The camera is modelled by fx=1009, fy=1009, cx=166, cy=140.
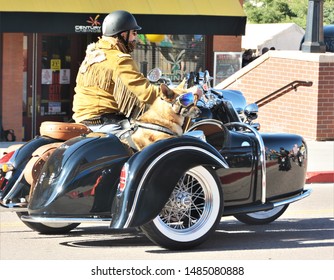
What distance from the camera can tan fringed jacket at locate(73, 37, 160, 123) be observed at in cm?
875

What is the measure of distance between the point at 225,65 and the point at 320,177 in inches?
324

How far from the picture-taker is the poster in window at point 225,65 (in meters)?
22.2

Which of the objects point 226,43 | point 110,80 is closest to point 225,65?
point 226,43

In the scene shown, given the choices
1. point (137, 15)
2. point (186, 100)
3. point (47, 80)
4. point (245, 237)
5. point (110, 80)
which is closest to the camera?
point (186, 100)

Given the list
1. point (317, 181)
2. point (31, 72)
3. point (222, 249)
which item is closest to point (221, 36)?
point (31, 72)

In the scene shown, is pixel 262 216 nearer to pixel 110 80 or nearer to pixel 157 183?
pixel 157 183

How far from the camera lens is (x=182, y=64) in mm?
21953

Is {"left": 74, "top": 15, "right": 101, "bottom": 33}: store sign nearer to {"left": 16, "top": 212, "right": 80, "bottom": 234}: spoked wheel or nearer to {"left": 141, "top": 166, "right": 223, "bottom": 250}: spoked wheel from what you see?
{"left": 16, "top": 212, "right": 80, "bottom": 234}: spoked wheel

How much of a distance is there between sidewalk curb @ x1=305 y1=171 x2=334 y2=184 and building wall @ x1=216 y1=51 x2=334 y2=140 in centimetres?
466

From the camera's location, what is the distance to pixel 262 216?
9969mm

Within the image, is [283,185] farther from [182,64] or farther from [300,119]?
[182,64]

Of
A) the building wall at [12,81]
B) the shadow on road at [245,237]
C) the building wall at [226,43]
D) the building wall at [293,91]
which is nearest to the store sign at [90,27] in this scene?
the building wall at [12,81]

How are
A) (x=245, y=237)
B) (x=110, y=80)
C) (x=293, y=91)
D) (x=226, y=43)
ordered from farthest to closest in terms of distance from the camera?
1. (x=226, y=43)
2. (x=293, y=91)
3. (x=245, y=237)
4. (x=110, y=80)

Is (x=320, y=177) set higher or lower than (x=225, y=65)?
lower
